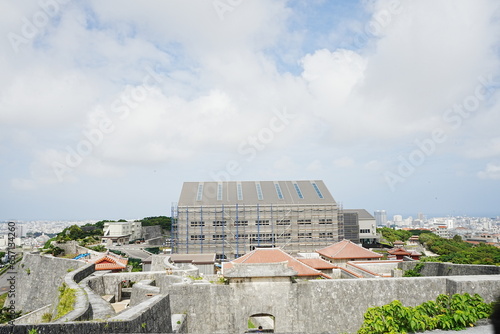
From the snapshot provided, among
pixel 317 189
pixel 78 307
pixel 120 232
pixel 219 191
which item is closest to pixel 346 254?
pixel 78 307

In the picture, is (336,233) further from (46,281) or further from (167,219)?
(167,219)

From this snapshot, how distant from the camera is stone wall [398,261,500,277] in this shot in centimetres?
1212

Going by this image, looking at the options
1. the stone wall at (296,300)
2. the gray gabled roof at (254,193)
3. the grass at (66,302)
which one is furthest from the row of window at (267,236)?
the grass at (66,302)

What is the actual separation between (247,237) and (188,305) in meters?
23.9

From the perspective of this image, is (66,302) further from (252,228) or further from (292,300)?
(252,228)

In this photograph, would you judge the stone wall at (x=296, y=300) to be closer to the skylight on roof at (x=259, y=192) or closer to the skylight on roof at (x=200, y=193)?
the skylight on roof at (x=200, y=193)

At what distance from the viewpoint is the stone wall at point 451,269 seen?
12.1 metres

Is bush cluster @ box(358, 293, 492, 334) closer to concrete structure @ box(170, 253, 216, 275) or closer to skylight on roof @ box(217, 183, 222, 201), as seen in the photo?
concrete structure @ box(170, 253, 216, 275)

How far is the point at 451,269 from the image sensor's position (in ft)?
44.0

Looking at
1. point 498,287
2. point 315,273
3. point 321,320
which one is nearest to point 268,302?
point 321,320

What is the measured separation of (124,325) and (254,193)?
1258 inches

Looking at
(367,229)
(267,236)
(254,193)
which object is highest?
(254,193)

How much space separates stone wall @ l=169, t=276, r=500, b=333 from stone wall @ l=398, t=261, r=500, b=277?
7.49 feet

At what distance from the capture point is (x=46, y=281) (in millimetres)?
20359
